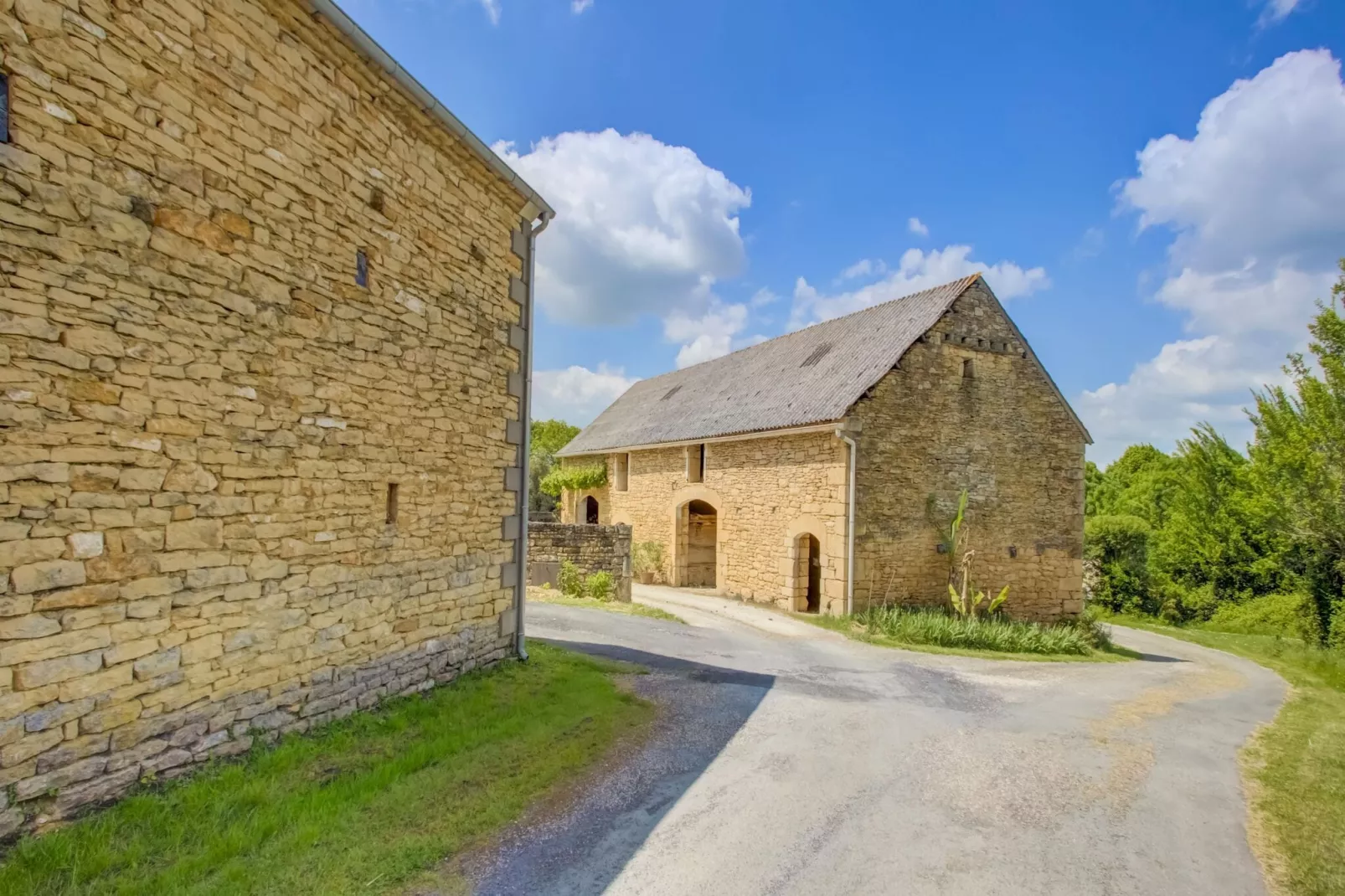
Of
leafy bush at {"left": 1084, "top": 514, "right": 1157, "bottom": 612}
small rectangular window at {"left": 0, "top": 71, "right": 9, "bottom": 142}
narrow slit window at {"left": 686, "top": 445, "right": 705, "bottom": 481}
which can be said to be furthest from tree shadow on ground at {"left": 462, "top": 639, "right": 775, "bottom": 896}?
leafy bush at {"left": 1084, "top": 514, "right": 1157, "bottom": 612}

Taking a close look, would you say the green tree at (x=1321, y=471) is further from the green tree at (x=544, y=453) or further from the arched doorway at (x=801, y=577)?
the green tree at (x=544, y=453)

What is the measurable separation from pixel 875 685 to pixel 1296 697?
664 centimetres

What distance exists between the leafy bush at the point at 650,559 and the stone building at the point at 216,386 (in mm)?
13091

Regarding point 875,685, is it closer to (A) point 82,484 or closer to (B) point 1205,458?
(A) point 82,484

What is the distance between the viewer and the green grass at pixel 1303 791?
4.26 metres

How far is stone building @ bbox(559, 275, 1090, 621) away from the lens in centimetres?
1403

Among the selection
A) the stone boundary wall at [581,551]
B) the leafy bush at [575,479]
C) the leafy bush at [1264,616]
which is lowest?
the leafy bush at [1264,616]

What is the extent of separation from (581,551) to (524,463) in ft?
23.8

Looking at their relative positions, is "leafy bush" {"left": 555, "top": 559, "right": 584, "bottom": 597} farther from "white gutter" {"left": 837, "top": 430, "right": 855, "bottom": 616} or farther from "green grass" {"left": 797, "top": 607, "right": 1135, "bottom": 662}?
"white gutter" {"left": 837, "top": 430, "right": 855, "bottom": 616}

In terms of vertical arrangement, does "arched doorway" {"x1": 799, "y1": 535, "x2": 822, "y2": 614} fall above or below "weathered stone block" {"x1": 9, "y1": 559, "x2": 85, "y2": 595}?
below

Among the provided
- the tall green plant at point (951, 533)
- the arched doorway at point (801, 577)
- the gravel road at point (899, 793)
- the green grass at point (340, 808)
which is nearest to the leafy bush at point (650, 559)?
the arched doorway at point (801, 577)

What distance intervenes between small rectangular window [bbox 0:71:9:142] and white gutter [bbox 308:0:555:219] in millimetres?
2331

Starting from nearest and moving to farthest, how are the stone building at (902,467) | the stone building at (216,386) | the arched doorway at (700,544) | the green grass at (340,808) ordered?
1. the green grass at (340,808)
2. the stone building at (216,386)
3. the stone building at (902,467)
4. the arched doorway at (700,544)

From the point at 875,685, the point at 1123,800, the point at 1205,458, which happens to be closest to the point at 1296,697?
the point at 875,685
